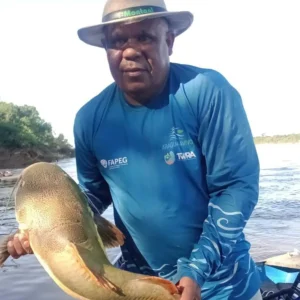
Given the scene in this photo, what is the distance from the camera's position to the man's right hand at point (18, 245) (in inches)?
99.1

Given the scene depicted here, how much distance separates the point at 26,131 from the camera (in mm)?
77062

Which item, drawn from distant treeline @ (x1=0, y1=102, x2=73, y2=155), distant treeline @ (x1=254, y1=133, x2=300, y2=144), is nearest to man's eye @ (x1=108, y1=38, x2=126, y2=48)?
distant treeline @ (x1=0, y1=102, x2=73, y2=155)

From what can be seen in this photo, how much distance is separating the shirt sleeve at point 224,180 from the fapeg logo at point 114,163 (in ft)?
1.36

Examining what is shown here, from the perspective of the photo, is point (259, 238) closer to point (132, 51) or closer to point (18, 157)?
point (132, 51)

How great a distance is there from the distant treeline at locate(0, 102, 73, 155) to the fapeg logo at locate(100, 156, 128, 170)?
2759 inches

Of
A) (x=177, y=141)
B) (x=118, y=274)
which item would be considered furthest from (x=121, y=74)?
(x=118, y=274)

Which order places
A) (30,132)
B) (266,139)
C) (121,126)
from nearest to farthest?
(121,126)
(30,132)
(266,139)

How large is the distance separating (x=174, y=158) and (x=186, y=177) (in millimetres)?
111

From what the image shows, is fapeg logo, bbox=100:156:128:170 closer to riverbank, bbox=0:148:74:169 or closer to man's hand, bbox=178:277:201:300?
man's hand, bbox=178:277:201:300

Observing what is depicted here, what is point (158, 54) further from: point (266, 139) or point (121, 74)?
point (266, 139)

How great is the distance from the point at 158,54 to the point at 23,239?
111 centimetres

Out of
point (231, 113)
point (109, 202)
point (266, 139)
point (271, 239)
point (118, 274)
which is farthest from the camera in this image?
point (266, 139)

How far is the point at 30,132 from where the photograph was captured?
7881 centimetres

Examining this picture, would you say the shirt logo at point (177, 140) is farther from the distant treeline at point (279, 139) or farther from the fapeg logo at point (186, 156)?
the distant treeline at point (279, 139)
